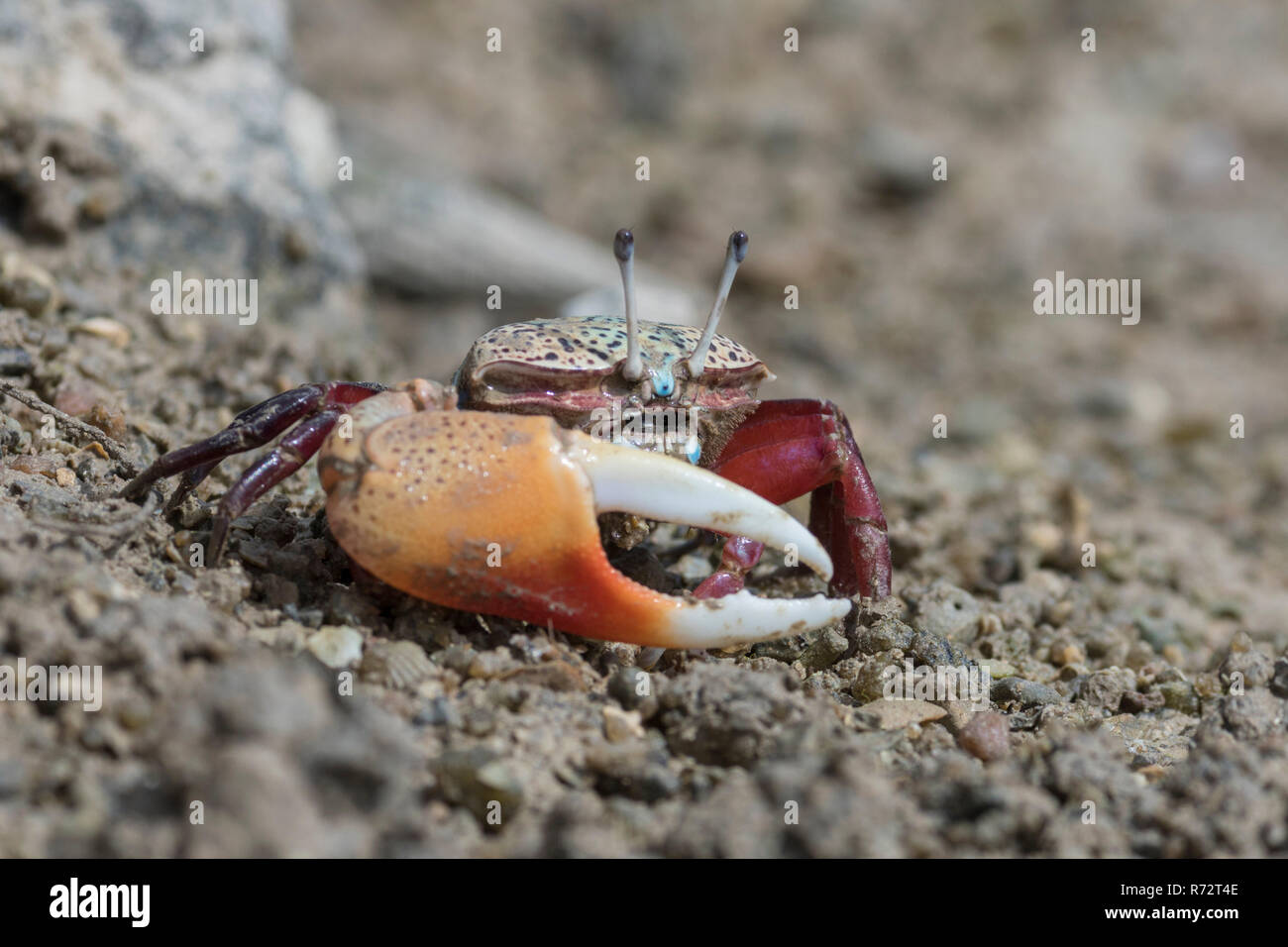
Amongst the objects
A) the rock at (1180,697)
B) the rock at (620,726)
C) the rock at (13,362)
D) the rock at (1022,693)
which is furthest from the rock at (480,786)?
the rock at (13,362)

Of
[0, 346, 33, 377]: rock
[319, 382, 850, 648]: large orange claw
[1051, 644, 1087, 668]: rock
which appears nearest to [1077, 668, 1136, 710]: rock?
[1051, 644, 1087, 668]: rock

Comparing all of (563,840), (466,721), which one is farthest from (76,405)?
(563,840)

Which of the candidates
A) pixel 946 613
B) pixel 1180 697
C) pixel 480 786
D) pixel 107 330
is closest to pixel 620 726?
A: pixel 480 786

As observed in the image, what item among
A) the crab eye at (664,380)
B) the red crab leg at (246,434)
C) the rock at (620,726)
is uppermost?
the crab eye at (664,380)

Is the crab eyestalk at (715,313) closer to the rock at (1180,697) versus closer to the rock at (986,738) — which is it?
the rock at (986,738)

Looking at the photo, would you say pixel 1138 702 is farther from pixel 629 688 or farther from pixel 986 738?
pixel 629 688

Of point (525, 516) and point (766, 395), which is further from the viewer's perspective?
point (766, 395)
